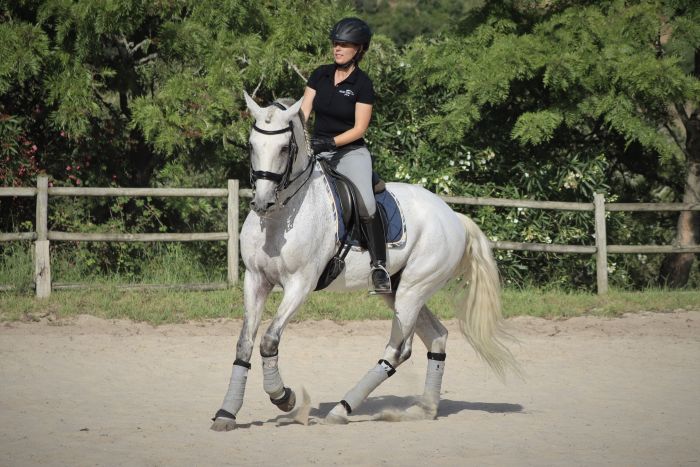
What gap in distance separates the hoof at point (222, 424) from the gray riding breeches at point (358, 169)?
5.91 ft

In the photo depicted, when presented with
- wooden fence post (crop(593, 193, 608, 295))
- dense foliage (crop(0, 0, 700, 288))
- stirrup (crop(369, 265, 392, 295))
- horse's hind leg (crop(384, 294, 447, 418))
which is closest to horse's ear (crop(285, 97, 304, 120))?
stirrup (crop(369, 265, 392, 295))

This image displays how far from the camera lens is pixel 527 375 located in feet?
30.8

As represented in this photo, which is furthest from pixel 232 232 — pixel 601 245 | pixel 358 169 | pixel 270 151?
pixel 270 151

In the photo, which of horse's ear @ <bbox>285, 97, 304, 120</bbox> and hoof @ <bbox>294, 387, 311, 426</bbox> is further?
hoof @ <bbox>294, 387, 311, 426</bbox>

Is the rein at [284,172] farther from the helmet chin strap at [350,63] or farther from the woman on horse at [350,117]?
the helmet chin strap at [350,63]

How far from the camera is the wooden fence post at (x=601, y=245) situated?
43.2 ft

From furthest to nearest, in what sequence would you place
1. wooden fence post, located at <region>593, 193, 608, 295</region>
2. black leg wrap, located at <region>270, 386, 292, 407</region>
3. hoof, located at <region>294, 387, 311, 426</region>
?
wooden fence post, located at <region>593, 193, 608, 295</region>, hoof, located at <region>294, 387, 311, 426</region>, black leg wrap, located at <region>270, 386, 292, 407</region>

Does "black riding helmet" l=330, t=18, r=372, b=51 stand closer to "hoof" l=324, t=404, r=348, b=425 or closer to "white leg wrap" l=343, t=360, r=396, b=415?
"white leg wrap" l=343, t=360, r=396, b=415

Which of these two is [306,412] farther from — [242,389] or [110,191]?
[110,191]

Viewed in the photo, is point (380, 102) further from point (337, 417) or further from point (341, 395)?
point (337, 417)

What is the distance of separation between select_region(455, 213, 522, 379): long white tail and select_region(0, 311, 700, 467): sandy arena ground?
35cm

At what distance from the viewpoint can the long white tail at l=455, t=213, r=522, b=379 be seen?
7961 millimetres

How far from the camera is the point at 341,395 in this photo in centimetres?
840

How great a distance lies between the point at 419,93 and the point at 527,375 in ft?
20.0
